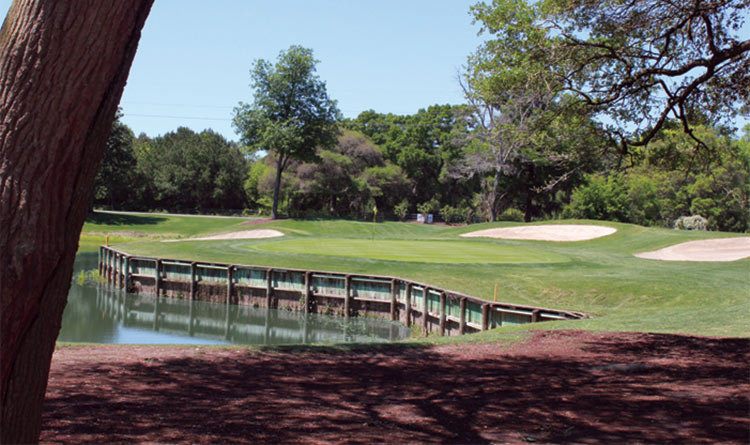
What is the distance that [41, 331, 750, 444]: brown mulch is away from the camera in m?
5.40

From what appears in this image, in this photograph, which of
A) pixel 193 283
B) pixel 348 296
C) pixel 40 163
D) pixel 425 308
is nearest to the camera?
pixel 40 163

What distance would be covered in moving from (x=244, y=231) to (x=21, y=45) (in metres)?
43.6

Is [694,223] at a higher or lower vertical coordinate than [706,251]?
higher

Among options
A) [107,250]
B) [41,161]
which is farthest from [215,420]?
[107,250]

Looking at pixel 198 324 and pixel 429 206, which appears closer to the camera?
pixel 198 324

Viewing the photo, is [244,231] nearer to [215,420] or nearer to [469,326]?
[469,326]

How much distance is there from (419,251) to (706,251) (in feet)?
45.8

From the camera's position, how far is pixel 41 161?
3.13 m

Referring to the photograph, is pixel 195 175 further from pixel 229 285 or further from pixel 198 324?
pixel 198 324

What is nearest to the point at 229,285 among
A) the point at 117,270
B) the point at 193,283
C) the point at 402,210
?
the point at 193,283

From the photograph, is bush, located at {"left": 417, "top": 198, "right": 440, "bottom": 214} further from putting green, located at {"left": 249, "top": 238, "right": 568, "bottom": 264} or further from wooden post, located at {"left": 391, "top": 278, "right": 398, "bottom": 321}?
wooden post, located at {"left": 391, "top": 278, "right": 398, "bottom": 321}

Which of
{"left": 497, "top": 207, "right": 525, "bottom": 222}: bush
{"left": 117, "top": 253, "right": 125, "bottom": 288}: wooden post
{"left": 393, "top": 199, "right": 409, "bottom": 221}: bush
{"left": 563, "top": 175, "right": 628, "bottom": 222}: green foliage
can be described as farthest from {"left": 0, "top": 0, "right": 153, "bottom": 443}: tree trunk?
{"left": 497, "top": 207, "right": 525, "bottom": 222}: bush

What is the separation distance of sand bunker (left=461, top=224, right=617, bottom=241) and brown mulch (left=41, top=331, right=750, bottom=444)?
96.3 feet

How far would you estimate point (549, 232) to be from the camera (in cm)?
4066
